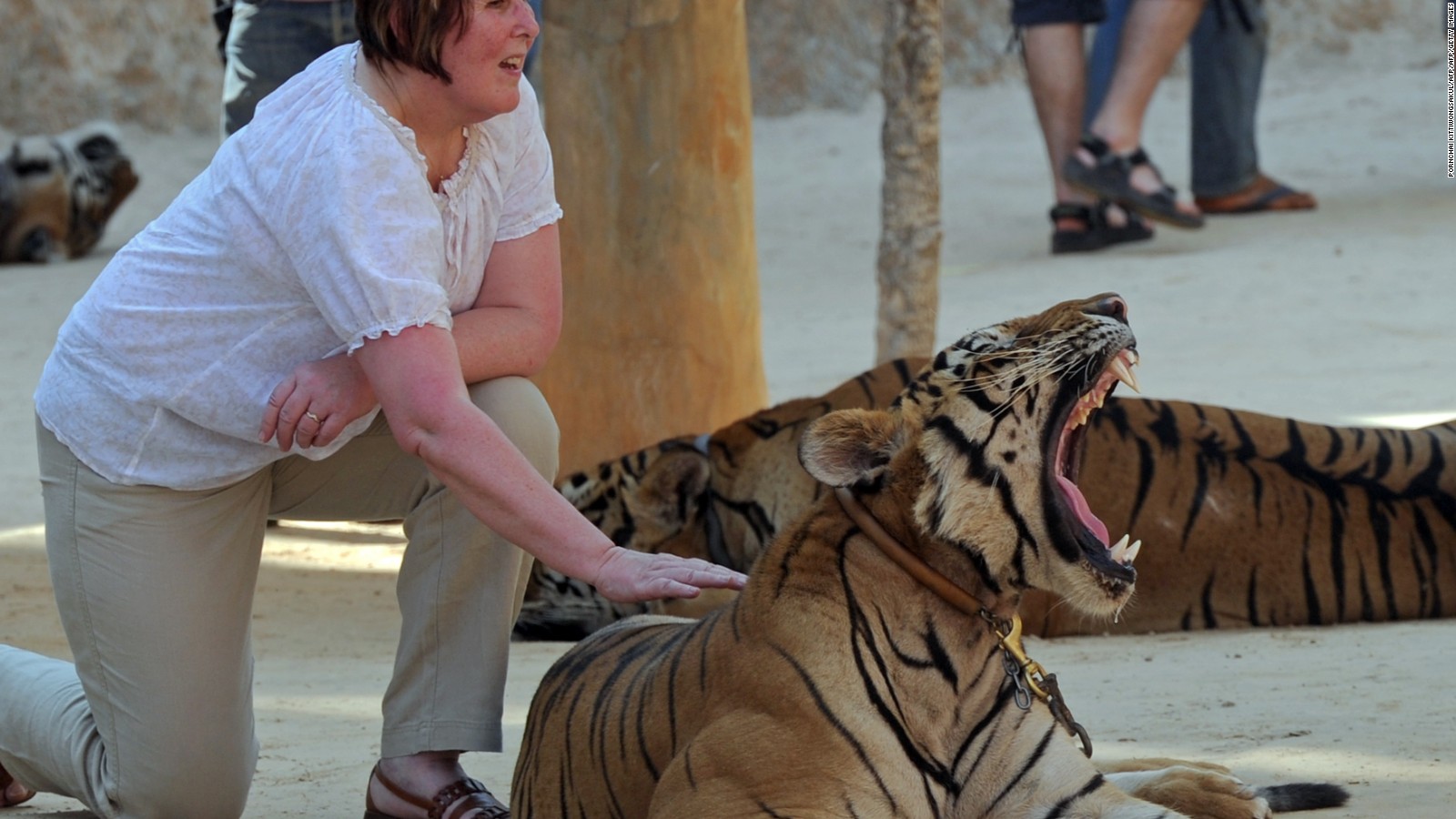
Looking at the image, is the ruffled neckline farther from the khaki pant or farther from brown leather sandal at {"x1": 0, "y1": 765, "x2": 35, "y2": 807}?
brown leather sandal at {"x1": 0, "y1": 765, "x2": 35, "y2": 807}

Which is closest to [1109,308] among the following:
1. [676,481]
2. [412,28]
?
[412,28]

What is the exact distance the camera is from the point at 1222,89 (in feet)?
37.0

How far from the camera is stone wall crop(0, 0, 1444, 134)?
580 inches

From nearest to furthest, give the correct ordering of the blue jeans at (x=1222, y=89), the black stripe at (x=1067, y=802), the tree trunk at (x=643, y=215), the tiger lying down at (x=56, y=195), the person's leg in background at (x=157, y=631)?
the black stripe at (x=1067, y=802) → the person's leg in background at (x=157, y=631) → the tree trunk at (x=643, y=215) → the blue jeans at (x=1222, y=89) → the tiger lying down at (x=56, y=195)

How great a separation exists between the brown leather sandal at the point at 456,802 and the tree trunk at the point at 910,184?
3968 millimetres

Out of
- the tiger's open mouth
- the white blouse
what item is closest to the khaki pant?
the white blouse

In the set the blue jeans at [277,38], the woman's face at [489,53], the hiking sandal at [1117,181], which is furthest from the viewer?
the hiking sandal at [1117,181]

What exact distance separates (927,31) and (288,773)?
4.25 meters

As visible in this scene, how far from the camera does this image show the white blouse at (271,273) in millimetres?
2863

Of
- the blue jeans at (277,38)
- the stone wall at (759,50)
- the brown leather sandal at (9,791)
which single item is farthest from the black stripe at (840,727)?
the stone wall at (759,50)

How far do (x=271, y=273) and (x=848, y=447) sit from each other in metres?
1.05

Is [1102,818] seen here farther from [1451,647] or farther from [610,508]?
[610,508]

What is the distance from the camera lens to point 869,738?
2594 millimetres

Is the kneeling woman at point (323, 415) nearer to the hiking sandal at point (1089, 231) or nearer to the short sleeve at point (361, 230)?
the short sleeve at point (361, 230)
